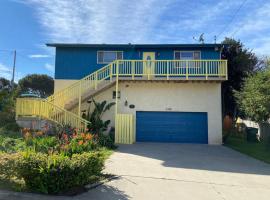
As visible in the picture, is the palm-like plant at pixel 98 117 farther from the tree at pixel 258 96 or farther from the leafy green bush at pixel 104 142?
the tree at pixel 258 96

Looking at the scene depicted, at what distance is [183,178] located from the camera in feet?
29.4

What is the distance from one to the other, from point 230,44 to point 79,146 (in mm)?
20449

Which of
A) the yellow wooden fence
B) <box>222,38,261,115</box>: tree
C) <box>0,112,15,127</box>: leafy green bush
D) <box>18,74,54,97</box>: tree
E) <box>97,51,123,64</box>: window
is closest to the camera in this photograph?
<box>0,112,15,127</box>: leafy green bush

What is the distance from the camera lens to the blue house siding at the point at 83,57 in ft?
72.2

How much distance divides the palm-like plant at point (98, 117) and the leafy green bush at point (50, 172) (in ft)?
34.2

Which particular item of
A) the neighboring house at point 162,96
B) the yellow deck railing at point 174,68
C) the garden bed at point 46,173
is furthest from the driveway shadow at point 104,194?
the yellow deck railing at point 174,68

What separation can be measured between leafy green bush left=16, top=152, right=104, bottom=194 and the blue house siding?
15.7m

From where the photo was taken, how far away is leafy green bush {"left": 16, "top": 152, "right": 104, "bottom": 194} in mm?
6473

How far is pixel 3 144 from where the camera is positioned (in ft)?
33.1

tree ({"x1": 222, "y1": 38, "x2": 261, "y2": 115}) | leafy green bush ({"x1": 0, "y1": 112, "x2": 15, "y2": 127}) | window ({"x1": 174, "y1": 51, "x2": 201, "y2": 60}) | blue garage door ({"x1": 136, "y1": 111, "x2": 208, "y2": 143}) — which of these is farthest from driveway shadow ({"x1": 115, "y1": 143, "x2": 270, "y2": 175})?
tree ({"x1": 222, "y1": 38, "x2": 261, "y2": 115})

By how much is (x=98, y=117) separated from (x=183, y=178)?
34.6ft

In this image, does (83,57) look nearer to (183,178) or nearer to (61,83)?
(61,83)

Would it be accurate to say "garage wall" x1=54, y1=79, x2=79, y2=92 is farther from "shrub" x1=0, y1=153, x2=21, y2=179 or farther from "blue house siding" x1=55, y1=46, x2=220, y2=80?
"shrub" x1=0, y1=153, x2=21, y2=179

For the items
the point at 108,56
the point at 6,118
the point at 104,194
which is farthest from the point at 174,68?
the point at 104,194
